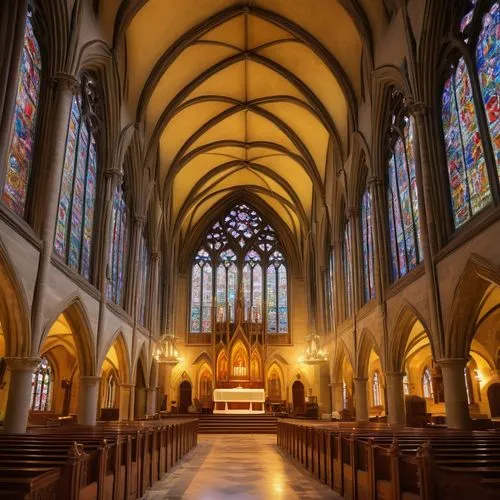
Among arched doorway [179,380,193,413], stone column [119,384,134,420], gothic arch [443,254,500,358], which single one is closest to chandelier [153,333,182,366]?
arched doorway [179,380,193,413]

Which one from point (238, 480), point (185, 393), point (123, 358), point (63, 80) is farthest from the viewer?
point (185, 393)

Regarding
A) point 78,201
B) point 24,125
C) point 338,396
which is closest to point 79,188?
point 78,201

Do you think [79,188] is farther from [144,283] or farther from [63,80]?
[144,283]

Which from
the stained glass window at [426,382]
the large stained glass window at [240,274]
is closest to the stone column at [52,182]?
the stained glass window at [426,382]

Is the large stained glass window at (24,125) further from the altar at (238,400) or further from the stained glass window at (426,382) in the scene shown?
the stained glass window at (426,382)

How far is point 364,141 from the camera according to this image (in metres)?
19.7

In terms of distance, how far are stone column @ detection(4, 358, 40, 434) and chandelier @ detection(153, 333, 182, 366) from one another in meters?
16.2

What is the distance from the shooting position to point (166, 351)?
28109 millimetres

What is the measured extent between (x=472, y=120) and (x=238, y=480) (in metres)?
9.53

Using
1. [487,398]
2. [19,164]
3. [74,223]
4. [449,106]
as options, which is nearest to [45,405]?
[74,223]

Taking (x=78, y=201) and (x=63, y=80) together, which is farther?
(x=78, y=201)

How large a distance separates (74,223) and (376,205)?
10.1 meters

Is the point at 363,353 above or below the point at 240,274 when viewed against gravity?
below

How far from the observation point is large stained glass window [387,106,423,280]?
51.3 ft
